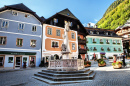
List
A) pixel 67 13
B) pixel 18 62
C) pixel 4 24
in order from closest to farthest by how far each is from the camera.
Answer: pixel 4 24
pixel 18 62
pixel 67 13

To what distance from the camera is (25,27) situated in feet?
71.9

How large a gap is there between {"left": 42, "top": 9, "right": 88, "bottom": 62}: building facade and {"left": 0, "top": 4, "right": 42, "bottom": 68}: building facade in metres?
1.66

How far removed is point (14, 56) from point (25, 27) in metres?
6.42

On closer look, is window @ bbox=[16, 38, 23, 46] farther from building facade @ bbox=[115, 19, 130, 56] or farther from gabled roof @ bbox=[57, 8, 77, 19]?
building facade @ bbox=[115, 19, 130, 56]

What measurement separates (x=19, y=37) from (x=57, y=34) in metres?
9.29

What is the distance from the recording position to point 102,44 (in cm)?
4178

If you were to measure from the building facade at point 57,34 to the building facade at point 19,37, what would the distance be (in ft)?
5.45

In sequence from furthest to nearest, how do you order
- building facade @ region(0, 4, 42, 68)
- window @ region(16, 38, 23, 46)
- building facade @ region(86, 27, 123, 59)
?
building facade @ region(86, 27, 123, 59) → window @ region(16, 38, 23, 46) → building facade @ region(0, 4, 42, 68)

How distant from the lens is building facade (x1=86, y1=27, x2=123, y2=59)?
40.2 m

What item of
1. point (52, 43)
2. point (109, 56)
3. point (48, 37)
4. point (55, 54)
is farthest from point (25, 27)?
point (109, 56)

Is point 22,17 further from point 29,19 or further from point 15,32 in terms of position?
point 15,32

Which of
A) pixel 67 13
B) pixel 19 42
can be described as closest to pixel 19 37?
pixel 19 42

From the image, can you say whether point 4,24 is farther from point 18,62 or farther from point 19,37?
point 18,62

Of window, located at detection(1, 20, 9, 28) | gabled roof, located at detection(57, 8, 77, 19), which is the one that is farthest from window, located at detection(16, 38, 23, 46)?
gabled roof, located at detection(57, 8, 77, 19)
